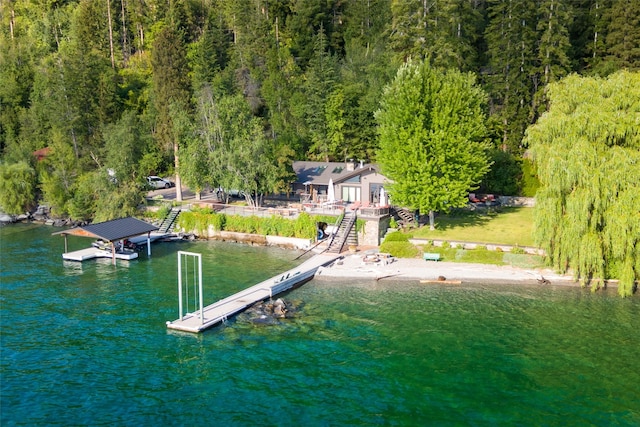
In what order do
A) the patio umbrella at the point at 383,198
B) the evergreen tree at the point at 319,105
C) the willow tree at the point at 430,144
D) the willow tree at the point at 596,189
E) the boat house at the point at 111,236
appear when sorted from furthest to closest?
the evergreen tree at the point at 319,105, the patio umbrella at the point at 383,198, the willow tree at the point at 430,144, the boat house at the point at 111,236, the willow tree at the point at 596,189

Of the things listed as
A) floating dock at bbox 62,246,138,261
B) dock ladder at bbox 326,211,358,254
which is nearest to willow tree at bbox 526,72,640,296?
dock ladder at bbox 326,211,358,254

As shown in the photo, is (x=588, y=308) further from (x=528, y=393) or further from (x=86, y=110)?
(x=86, y=110)

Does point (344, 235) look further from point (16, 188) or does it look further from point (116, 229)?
point (16, 188)

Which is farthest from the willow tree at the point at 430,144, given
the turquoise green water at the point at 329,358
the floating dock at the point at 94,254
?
the floating dock at the point at 94,254

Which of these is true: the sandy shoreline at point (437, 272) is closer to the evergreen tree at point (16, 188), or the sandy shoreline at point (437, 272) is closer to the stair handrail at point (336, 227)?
the stair handrail at point (336, 227)

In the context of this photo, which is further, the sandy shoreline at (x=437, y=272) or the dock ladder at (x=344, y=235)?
the dock ladder at (x=344, y=235)

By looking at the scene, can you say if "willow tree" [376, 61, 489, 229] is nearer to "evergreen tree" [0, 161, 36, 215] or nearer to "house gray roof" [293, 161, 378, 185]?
"house gray roof" [293, 161, 378, 185]

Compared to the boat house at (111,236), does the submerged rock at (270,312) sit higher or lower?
lower
